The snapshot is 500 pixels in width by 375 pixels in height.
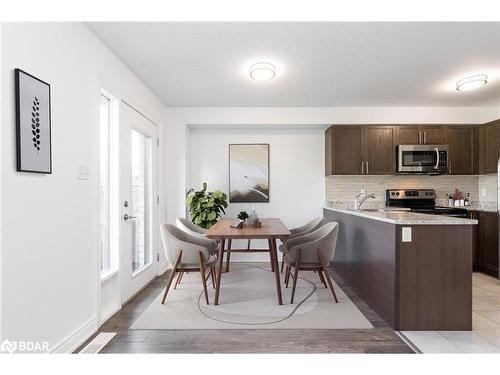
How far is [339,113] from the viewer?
14.8ft

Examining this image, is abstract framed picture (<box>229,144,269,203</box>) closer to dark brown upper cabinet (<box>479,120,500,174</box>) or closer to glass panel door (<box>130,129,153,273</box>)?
glass panel door (<box>130,129,153,273</box>)

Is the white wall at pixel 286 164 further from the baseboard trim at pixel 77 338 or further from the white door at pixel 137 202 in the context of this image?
the baseboard trim at pixel 77 338

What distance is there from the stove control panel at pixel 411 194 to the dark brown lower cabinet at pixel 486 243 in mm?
623

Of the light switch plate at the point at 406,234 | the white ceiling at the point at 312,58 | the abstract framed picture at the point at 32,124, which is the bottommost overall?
the light switch plate at the point at 406,234

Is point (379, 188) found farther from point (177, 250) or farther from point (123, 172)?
point (123, 172)

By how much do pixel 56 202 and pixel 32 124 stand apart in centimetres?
52

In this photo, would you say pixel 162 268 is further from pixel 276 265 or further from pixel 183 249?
pixel 276 265

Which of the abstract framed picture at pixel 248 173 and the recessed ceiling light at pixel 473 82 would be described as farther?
the abstract framed picture at pixel 248 173

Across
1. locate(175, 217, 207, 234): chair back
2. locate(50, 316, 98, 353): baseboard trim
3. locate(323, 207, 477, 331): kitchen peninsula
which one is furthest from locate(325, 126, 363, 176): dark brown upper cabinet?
locate(50, 316, 98, 353): baseboard trim

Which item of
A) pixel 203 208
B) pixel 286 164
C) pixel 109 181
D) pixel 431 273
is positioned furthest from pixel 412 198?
pixel 109 181

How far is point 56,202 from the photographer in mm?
1944

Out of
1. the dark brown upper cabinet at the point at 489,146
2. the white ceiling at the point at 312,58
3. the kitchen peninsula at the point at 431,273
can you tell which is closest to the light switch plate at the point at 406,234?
the kitchen peninsula at the point at 431,273

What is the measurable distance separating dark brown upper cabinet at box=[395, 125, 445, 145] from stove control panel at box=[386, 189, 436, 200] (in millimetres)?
779

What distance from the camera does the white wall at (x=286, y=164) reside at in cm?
494
